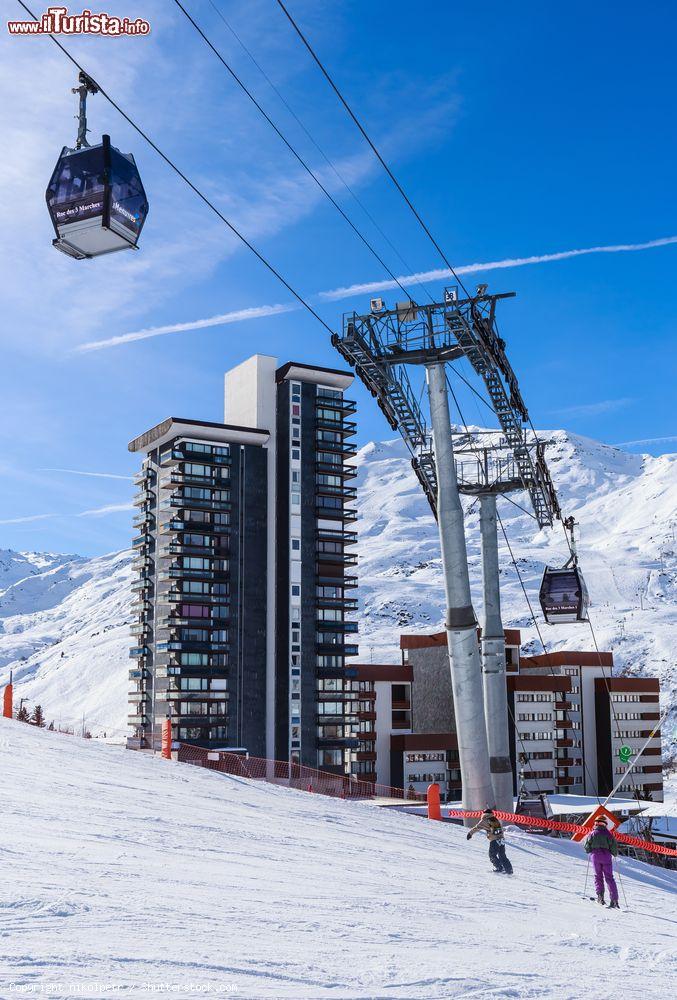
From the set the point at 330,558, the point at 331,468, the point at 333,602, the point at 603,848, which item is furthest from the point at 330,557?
the point at 603,848

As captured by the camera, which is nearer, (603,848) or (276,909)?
(276,909)

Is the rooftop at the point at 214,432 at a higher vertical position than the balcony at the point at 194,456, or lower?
higher

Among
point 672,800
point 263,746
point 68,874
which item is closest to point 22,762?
point 68,874

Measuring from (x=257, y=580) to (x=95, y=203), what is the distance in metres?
76.7

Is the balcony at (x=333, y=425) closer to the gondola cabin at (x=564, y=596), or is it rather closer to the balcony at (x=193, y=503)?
the balcony at (x=193, y=503)

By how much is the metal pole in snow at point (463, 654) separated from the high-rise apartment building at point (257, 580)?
206 ft

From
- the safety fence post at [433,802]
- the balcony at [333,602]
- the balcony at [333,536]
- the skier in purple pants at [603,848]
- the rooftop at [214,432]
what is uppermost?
the rooftop at [214,432]

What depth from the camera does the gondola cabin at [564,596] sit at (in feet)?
127

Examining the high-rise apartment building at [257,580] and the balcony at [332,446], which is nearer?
the high-rise apartment building at [257,580]

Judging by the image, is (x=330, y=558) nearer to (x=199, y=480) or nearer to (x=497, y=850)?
(x=199, y=480)

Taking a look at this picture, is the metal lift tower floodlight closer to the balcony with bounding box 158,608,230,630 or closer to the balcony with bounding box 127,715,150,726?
the balcony with bounding box 158,608,230,630

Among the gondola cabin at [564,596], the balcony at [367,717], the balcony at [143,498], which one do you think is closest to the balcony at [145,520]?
the balcony at [143,498]

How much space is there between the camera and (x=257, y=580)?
301 ft

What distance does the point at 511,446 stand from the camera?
109 feet
